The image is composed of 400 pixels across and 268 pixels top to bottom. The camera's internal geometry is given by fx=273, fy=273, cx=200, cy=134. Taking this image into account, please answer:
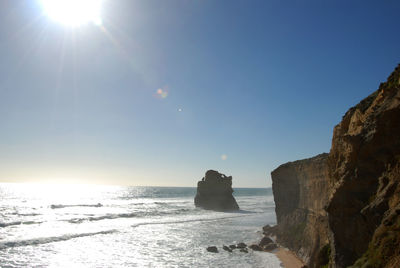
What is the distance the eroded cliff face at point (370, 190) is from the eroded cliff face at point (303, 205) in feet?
25.2

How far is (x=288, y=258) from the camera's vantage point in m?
22.2

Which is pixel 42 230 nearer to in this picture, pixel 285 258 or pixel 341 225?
pixel 285 258

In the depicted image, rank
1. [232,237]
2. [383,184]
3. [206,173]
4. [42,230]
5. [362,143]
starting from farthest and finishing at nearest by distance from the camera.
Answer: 1. [206,173]
2. [42,230]
3. [232,237]
4. [362,143]
5. [383,184]

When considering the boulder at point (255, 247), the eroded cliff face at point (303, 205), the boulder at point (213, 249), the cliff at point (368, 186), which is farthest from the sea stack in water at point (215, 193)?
the cliff at point (368, 186)

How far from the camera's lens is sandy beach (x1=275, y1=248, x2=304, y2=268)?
20406 millimetres

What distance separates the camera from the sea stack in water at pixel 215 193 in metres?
71.0

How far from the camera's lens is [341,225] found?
9.80 m

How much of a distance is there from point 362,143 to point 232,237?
2491 cm

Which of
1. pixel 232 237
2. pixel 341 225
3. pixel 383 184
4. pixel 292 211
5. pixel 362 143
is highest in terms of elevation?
pixel 362 143

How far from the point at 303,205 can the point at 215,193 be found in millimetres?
48838

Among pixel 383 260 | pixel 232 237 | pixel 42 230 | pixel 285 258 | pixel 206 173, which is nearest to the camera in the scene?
pixel 383 260

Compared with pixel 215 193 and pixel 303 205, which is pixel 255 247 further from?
pixel 215 193

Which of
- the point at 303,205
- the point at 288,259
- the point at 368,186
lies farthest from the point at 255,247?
the point at 368,186

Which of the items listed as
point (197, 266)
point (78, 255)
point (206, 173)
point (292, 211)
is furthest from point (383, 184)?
point (206, 173)
